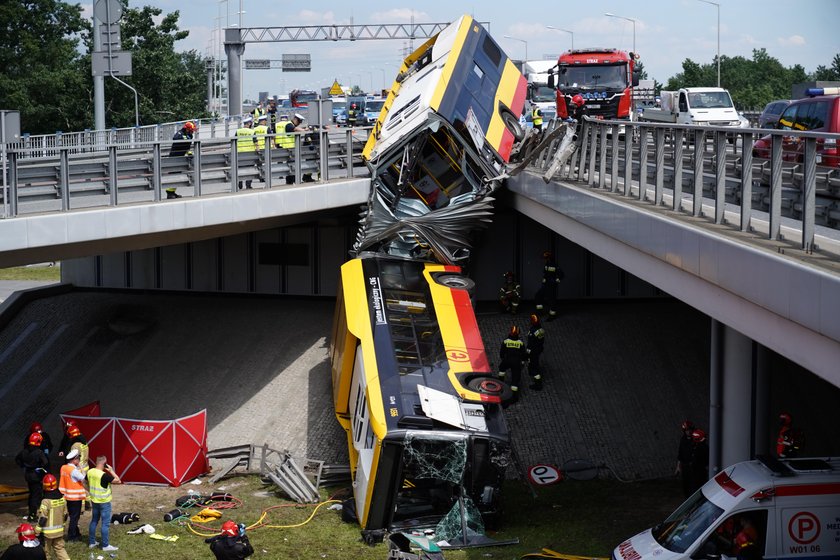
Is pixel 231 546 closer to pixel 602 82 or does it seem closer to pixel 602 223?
pixel 602 223

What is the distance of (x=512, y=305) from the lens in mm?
24422

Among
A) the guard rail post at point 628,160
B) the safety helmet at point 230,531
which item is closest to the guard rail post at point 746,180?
the guard rail post at point 628,160

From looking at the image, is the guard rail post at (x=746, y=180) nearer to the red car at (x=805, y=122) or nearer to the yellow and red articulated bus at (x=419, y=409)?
the red car at (x=805, y=122)

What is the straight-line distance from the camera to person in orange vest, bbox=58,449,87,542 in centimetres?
1534

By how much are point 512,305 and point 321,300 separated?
5.57m

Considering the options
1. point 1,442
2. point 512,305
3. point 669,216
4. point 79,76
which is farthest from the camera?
point 79,76

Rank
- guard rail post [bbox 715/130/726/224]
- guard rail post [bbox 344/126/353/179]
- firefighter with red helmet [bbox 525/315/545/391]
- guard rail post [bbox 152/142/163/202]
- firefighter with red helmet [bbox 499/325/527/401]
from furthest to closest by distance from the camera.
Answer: guard rail post [bbox 344/126/353/179] → firefighter with red helmet [bbox 525/315/545/391] → firefighter with red helmet [bbox 499/325/527/401] → guard rail post [bbox 152/142/163/202] → guard rail post [bbox 715/130/726/224]

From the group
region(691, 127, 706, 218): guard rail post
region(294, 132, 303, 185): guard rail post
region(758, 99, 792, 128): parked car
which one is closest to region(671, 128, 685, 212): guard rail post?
region(691, 127, 706, 218): guard rail post

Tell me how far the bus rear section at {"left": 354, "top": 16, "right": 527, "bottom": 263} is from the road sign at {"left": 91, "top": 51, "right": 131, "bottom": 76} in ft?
19.1

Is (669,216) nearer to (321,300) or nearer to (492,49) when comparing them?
(492,49)

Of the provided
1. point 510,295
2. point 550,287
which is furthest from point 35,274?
point 550,287

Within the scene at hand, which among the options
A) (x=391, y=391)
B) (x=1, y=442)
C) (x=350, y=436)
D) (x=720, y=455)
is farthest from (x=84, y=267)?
(x=720, y=455)

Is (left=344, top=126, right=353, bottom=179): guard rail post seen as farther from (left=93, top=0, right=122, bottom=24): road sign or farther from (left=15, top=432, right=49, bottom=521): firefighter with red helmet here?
(left=15, top=432, right=49, bottom=521): firefighter with red helmet

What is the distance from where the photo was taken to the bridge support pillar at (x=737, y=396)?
1383 centimetres
